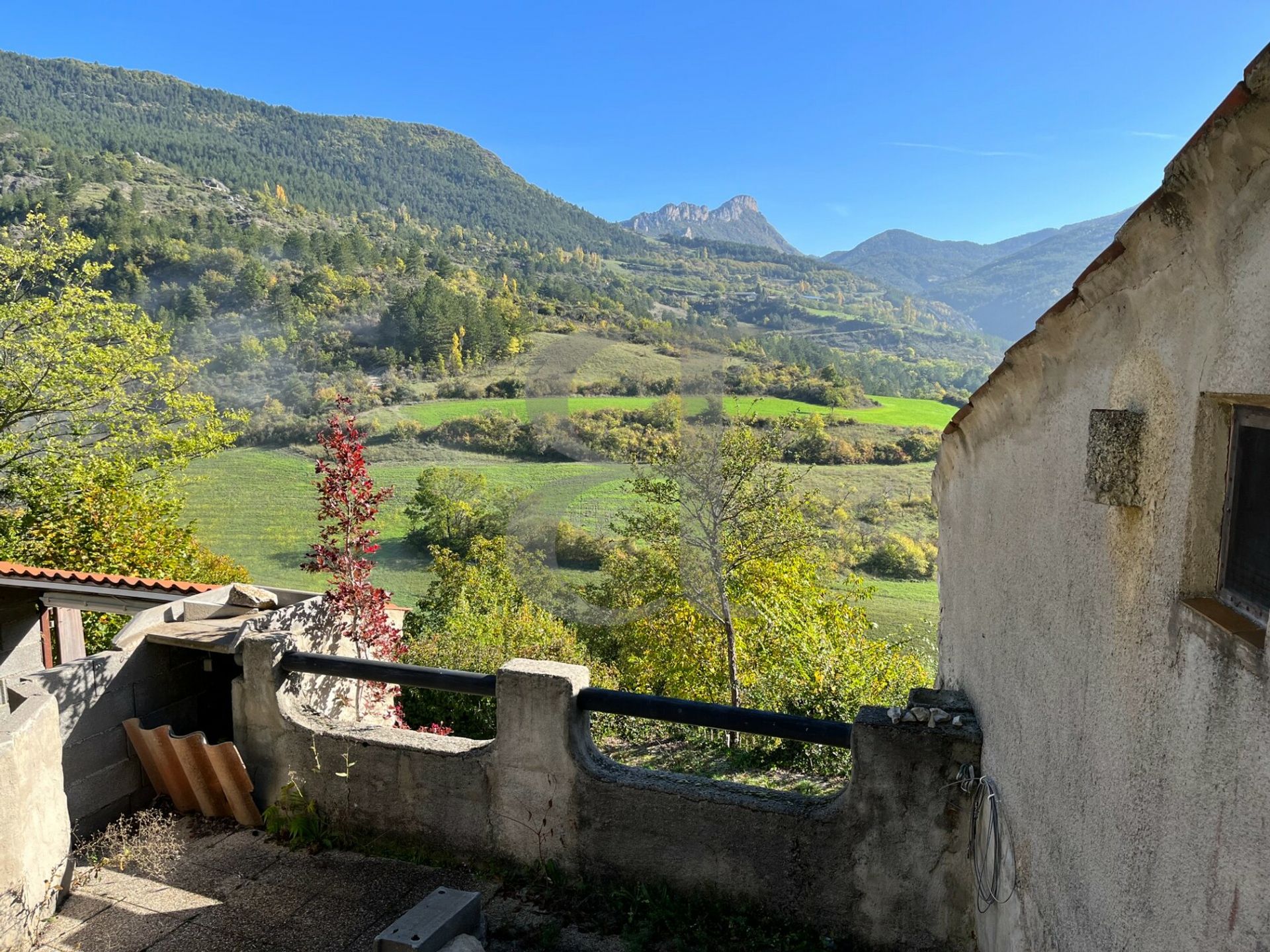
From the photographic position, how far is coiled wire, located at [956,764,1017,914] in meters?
3.09

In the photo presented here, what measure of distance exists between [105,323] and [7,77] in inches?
3235

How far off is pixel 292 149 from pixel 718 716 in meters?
95.6

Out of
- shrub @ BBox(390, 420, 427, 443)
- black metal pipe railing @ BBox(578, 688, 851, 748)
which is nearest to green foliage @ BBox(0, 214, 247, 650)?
black metal pipe railing @ BBox(578, 688, 851, 748)

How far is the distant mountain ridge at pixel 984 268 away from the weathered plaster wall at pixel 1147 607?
6509cm

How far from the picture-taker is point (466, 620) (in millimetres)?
18422

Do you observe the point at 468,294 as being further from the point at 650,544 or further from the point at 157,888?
the point at 157,888

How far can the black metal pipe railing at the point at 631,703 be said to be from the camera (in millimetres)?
3861

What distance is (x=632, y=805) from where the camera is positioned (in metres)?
4.16

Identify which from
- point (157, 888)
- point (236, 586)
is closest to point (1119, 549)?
point (157, 888)

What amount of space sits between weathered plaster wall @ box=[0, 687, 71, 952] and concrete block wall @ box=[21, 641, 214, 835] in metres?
0.44

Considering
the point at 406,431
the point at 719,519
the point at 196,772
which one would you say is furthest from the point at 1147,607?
the point at 406,431

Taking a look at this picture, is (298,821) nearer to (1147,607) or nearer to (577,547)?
(1147,607)

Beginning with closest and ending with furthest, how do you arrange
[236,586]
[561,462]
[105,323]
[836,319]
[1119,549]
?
[1119,549], [236,586], [105,323], [561,462], [836,319]

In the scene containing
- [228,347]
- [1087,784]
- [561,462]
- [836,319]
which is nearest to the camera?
[1087,784]
